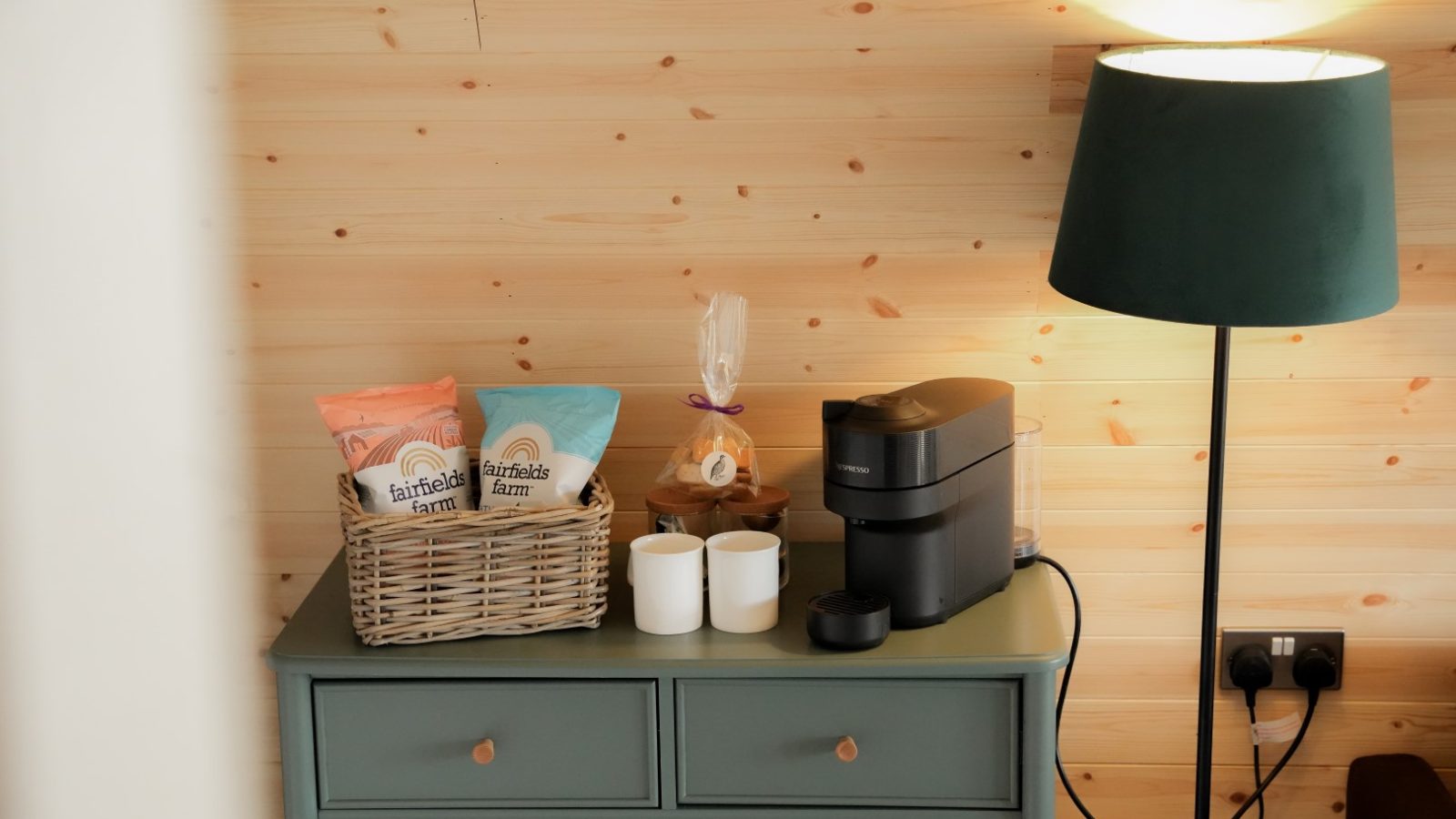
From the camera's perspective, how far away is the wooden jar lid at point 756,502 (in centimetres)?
164

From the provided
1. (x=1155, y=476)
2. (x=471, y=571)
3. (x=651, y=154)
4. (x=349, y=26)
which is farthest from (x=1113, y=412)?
(x=349, y=26)

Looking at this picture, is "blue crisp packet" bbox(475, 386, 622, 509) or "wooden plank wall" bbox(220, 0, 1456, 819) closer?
"blue crisp packet" bbox(475, 386, 622, 509)

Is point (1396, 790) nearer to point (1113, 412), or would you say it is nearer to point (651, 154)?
point (1113, 412)

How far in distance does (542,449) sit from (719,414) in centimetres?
23

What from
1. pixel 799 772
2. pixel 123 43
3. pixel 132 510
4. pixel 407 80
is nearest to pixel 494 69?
pixel 407 80

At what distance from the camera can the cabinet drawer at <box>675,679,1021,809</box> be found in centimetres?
149

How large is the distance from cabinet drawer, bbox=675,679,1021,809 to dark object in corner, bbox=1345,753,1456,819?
1.81 feet

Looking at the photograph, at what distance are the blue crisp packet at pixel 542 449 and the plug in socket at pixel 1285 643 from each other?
3.02 ft

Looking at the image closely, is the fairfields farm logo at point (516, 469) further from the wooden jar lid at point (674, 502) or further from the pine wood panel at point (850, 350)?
the pine wood panel at point (850, 350)

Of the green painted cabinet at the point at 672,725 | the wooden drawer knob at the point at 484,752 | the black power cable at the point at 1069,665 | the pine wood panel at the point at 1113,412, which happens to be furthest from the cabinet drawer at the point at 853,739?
the pine wood panel at the point at 1113,412

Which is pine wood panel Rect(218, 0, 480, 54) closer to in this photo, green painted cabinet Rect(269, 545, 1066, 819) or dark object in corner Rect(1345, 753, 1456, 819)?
green painted cabinet Rect(269, 545, 1066, 819)

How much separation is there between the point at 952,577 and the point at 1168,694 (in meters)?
0.53

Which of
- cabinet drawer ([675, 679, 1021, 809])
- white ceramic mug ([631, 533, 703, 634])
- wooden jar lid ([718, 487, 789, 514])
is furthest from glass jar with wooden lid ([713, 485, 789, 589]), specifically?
cabinet drawer ([675, 679, 1021, 809])

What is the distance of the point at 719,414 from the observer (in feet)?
5.49
